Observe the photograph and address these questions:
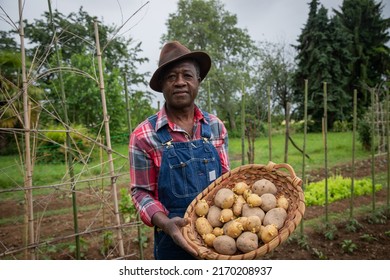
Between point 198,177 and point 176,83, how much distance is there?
1.49 ft

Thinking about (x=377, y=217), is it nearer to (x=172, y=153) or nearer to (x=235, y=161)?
(x=172, y=153)

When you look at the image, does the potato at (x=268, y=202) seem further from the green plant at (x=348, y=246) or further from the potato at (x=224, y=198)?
the green plant at (x=348, y=246)

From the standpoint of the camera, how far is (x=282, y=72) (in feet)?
30.9

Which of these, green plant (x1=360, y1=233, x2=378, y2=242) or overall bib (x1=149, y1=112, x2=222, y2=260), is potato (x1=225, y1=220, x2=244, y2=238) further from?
green plant (x1=360, y1=233, x2=378, y2=242)

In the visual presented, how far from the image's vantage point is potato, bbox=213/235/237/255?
1.25m

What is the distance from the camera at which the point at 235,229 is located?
1.30 meters

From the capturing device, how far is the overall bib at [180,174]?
4.50 feet

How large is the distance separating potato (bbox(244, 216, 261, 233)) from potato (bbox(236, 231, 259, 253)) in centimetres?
3

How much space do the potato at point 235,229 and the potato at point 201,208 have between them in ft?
0.43

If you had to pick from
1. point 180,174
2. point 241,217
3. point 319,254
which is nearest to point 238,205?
point 241,217

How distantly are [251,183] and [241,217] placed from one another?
27 centimetres

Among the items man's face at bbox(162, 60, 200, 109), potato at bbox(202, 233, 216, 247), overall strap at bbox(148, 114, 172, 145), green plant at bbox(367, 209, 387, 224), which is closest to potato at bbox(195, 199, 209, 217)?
potato at bbox(202, 233, 216, 247)

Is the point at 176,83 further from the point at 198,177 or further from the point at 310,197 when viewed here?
the point at 310,197
